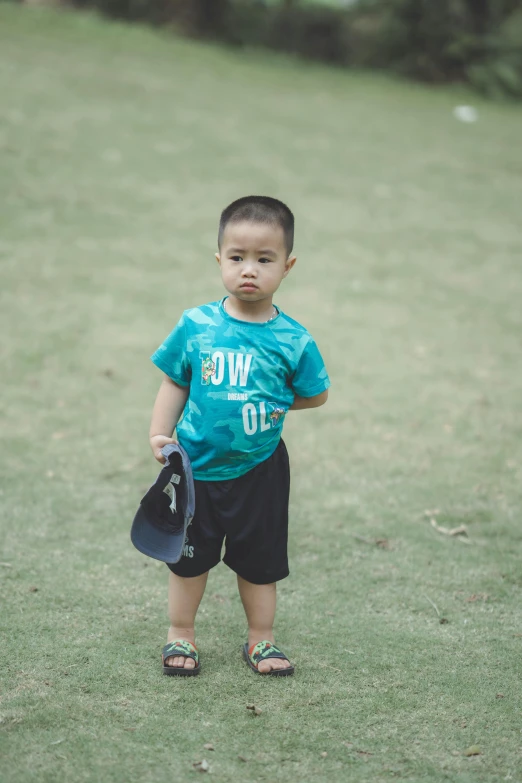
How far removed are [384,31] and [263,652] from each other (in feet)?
52.0

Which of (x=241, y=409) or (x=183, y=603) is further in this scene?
(x=183, y=603)

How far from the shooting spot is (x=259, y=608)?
2967 mm

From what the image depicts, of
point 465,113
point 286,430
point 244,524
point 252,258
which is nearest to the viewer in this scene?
point 252,258

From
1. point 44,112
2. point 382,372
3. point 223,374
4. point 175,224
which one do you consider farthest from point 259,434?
point 44,112

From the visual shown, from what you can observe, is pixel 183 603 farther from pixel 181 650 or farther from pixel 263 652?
pixel 263 652

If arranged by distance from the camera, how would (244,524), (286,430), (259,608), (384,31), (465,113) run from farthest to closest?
(384,31)
(465,113)
(286,430)
(259,608)
(244,524)

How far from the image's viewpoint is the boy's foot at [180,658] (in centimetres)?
285

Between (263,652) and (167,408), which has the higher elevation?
(167,408)

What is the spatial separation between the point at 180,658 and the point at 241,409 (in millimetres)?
829

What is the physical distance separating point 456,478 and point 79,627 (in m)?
2.34

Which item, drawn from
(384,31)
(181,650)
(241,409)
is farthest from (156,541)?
(384,31)

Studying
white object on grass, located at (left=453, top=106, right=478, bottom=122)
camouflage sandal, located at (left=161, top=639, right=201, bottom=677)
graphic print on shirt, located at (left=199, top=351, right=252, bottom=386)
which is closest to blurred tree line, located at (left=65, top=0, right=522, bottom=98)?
white object on grass, located at (left=453, top=106, right=478, bottom=122)

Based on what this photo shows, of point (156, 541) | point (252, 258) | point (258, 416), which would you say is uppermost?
point (252, 258)

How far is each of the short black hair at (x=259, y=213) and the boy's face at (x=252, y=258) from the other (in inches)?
0.7
